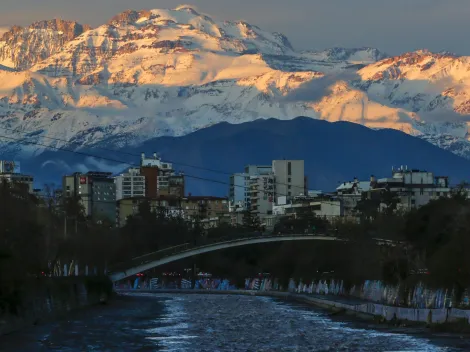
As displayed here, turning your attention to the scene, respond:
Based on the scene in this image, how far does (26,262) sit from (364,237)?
7450cm

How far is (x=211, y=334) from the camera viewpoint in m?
95.2

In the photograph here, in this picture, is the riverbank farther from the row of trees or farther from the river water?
the row of trees

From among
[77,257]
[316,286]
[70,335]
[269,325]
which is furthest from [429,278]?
[316,286]

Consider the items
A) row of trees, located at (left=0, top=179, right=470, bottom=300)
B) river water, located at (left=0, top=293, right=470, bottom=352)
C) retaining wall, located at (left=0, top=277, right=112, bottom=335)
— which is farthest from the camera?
row of trees, located at (left=0, top=179, right=470, bottom=300)

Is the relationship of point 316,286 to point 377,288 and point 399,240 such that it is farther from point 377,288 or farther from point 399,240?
point 377,288

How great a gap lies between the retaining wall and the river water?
1.31 meters

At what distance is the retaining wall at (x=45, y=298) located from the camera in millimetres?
97125

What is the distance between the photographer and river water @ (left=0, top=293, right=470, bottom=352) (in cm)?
8238

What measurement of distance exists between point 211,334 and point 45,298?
23.7m

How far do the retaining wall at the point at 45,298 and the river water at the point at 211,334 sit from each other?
131 cm

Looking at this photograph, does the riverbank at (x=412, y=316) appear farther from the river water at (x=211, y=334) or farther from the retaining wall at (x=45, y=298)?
the retaining wall at (x=45, y=298)

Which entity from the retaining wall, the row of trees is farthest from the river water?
the row of trees

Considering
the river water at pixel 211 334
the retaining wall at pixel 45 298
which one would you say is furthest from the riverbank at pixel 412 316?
the retaining wall at pixel 45 298

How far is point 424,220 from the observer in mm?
140750
